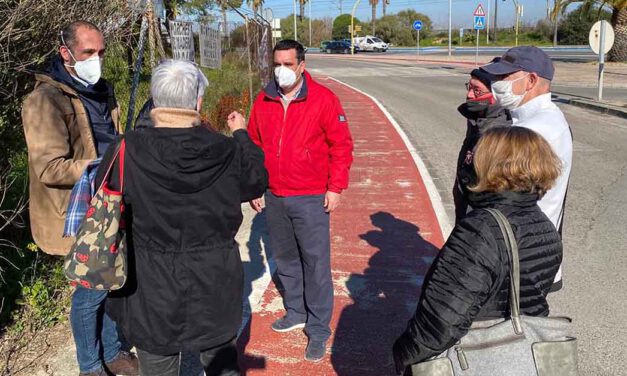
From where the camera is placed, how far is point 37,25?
3877mm

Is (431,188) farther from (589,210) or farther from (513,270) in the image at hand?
(513,270)

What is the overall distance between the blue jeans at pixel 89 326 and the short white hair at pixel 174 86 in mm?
1333

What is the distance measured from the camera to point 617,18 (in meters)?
29.2

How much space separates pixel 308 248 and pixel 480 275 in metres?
1.95

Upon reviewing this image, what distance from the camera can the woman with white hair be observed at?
242 cm

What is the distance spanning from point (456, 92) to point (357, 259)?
53.0ft

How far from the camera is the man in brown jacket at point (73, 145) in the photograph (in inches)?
114

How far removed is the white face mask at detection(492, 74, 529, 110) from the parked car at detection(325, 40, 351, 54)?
5661cm

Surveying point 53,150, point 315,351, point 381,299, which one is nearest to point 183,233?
point 53,150

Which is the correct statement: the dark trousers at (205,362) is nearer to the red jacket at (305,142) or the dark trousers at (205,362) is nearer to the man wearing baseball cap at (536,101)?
the red jacket at (305,142)

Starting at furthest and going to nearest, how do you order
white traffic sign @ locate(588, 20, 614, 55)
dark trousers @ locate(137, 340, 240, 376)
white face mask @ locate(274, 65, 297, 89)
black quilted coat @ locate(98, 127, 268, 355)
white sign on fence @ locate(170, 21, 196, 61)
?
white traffic sign @ locate(588, 20, 614, 55), white sign on fence @ locate(170, 21, 196, 61), white face mask @ locate(274, 65, 297, 89), dark trousers @ locate(137, 340, 240, 376), black quilted coat @ locate(98, 127, 268, 355)

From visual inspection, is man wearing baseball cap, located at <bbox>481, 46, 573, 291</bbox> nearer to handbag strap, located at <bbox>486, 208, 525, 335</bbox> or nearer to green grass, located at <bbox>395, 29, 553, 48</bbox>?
handbag strap, located at <bbox>486, 208, 525, 335</bbox>

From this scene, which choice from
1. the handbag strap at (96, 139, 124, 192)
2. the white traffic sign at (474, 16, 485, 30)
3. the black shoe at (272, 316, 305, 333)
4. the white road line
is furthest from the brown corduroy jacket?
the white traffic sign at (474, 16, 485, 30)

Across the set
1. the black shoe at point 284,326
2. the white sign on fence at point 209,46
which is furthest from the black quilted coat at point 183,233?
the white sign on fence at point 209,46
